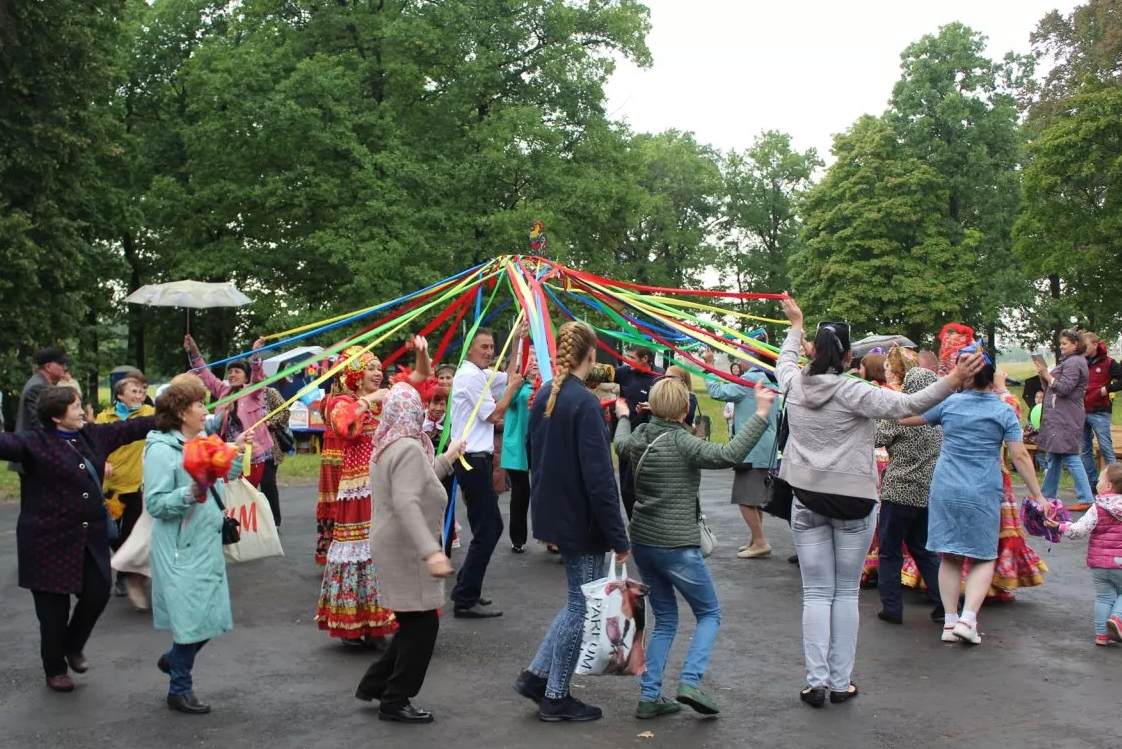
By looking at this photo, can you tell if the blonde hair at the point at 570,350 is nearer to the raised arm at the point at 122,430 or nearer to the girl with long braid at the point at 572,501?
the girl with long braid at the point at 572,501

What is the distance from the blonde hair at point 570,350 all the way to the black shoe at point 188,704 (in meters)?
2.24

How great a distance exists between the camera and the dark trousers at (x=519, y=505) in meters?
9.49

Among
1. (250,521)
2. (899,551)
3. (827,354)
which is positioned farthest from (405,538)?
(250,521)

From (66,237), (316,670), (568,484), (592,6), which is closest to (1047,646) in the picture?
(568,484)

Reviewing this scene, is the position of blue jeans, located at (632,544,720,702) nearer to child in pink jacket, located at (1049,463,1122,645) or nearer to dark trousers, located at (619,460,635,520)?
child in pink jacket, located at (1049,463,1122,645)

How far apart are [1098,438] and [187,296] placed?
13543 millimetres

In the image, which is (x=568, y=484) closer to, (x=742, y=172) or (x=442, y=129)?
(x=442, y=129)

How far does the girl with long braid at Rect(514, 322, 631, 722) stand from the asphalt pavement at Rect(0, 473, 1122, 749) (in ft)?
0.73

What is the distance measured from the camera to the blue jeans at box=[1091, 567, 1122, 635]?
21.6 feet

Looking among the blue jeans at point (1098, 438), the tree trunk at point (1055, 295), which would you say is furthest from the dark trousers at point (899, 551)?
the tree trunk at point (1055, 295)

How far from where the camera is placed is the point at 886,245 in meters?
40.0

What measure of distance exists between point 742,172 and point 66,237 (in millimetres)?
39083

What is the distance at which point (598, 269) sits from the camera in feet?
103

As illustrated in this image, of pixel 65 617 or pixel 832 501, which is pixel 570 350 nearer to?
pixel 832 501
